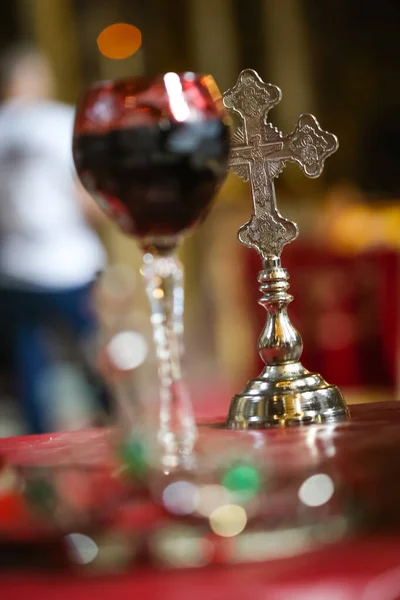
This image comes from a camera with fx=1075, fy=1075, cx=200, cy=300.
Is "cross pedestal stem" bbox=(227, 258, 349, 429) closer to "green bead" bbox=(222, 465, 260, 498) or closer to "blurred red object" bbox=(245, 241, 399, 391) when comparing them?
"green bead" bbox=(222, 465, 260, 498)

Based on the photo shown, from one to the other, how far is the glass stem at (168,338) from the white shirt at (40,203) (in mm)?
2164

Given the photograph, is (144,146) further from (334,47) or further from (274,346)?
(334,47)

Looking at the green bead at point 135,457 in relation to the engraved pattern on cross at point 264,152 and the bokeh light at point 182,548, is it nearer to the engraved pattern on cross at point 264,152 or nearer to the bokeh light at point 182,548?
the bokeh light at point 182,548

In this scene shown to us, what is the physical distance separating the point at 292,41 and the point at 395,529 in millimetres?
5756

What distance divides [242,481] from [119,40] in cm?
543

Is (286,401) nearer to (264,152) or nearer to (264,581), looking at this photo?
(264,152)

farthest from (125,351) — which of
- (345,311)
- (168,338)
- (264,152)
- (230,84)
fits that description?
(230,84)

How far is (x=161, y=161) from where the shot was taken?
2.27ft

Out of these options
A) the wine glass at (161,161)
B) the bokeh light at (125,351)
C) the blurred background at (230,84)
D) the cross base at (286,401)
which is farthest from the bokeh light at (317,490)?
the blurred background at (230,84)

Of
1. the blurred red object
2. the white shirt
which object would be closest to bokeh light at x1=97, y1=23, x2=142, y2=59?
the blurred red object

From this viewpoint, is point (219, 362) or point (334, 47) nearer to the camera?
point (219, 362)

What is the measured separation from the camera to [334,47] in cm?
607

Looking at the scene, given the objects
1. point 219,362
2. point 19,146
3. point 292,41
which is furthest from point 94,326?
point 292,41

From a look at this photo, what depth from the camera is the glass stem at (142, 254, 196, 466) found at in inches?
26.9
